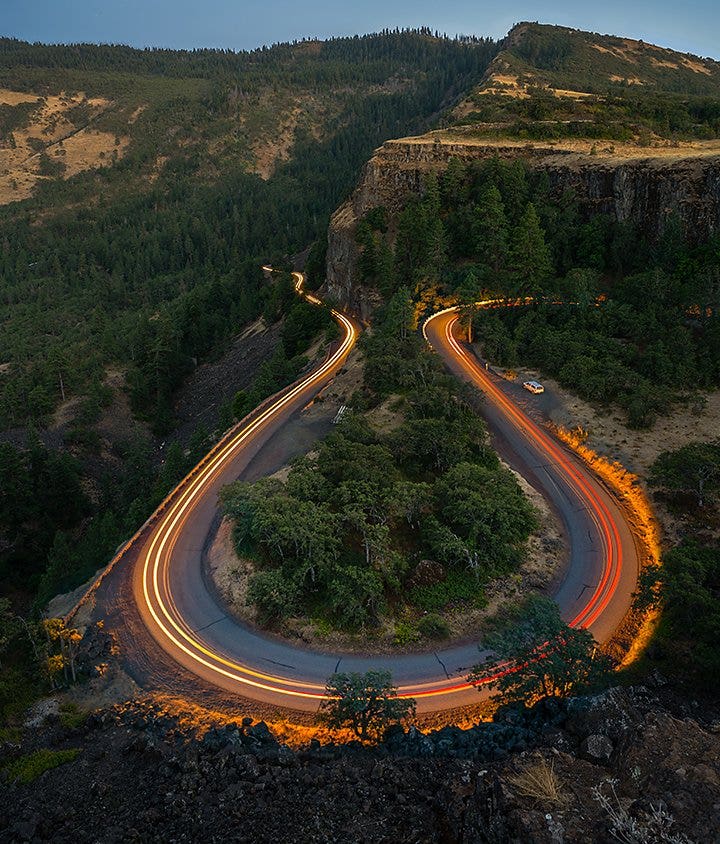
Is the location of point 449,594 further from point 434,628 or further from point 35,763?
point 35,763

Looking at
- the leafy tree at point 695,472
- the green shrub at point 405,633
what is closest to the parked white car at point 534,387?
the leafy tree at point 695,472

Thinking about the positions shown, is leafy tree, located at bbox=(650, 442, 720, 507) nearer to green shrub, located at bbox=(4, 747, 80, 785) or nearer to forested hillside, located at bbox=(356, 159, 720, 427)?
forested hillside, located at bbox=(356, 159, 720, 427)

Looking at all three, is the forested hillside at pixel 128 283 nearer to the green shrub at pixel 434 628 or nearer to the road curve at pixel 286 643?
the road curve at pixel 286 643

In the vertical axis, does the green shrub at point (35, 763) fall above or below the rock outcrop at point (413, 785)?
below

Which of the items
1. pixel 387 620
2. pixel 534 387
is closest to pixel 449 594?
pixel 387 620

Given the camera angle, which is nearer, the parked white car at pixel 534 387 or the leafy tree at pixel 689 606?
the leafy tree at pixel 689 606
